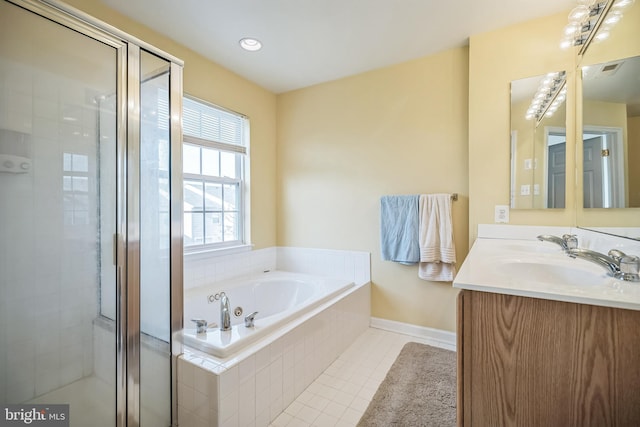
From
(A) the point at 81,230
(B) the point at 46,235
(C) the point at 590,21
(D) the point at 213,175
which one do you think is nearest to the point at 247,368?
(A) the point at 81,230

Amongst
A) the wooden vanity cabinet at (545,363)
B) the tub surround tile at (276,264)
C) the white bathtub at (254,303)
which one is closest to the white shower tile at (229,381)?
the white bathtub at (254,303)

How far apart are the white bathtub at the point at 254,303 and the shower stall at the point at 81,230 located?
27 cm

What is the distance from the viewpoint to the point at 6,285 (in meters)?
1.21

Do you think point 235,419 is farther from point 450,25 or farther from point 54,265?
point 450,25

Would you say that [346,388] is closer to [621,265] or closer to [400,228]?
[400,228]

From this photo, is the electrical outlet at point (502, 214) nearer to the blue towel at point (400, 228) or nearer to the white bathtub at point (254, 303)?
the blue towel at point (400, 228)

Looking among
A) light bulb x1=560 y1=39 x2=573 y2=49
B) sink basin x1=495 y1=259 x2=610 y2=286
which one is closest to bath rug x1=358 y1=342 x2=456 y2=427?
sink basin x1=495 y1=259 x2=610 y2=286

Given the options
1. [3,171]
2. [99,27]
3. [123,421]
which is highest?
[99,27]

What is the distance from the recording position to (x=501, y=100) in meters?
Answer: 1.99

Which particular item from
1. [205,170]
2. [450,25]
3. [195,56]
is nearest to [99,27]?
[195,56]

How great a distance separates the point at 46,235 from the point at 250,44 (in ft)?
6.10

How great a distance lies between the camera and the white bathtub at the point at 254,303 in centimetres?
147

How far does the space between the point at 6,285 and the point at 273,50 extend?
7.27ft

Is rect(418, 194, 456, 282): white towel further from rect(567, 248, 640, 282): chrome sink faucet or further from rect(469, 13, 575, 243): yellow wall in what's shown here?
rect(567, 248, 640, 282): chrome sink faucet
